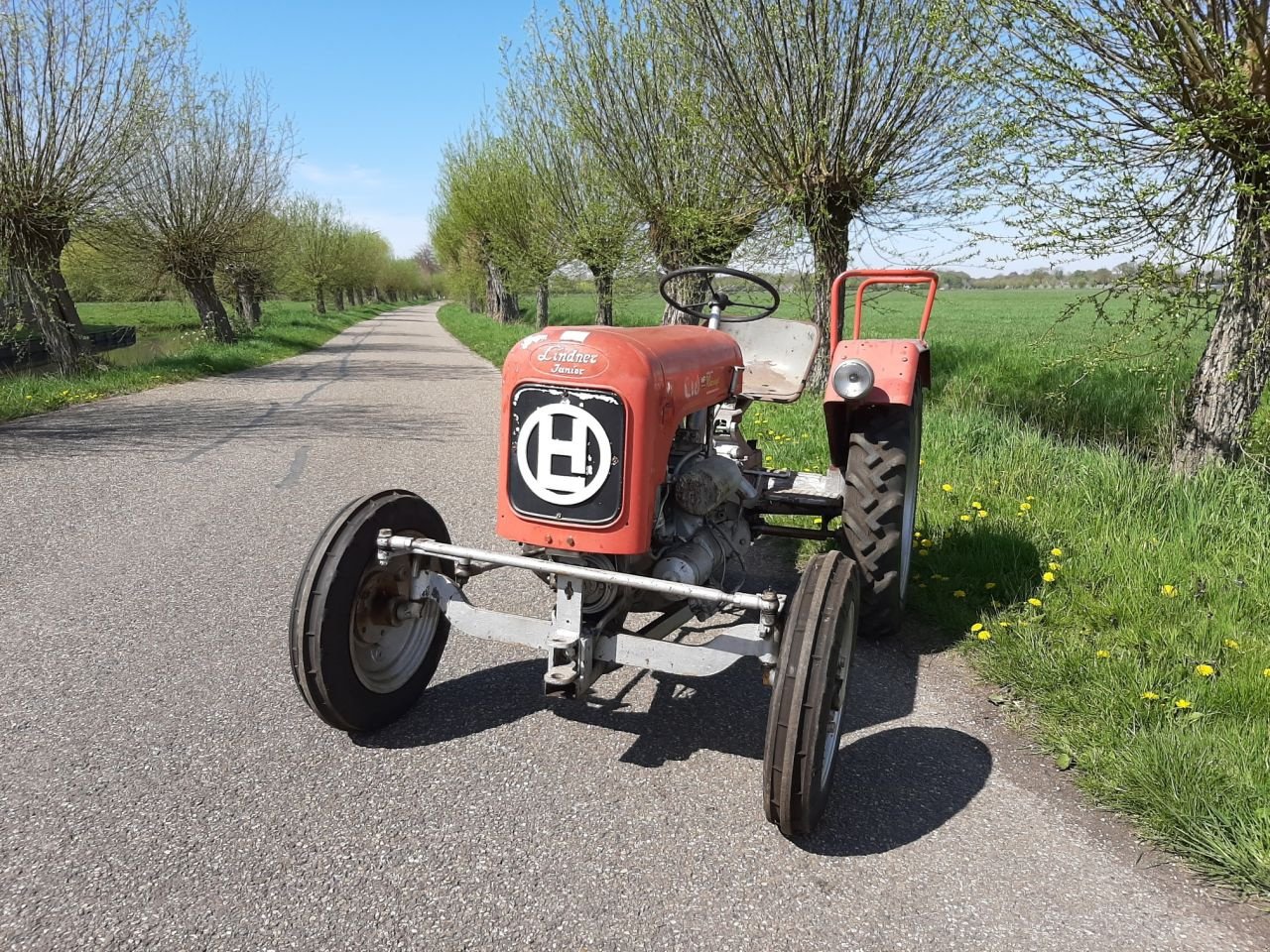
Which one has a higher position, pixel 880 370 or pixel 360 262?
pixel 360 262

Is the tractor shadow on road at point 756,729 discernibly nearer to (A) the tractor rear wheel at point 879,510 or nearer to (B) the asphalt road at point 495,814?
(B) the asphalt road at point 495,814

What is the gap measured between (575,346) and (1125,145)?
409 centimetres

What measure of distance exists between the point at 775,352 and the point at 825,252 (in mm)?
4387

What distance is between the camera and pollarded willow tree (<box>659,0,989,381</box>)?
23.0 ft

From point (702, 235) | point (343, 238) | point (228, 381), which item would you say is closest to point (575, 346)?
point (702, 235)

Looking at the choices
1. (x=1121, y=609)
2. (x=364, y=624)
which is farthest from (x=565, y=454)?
(x=1121, y=609)

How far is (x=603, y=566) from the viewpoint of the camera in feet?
8.38

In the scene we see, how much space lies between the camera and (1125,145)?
468cm

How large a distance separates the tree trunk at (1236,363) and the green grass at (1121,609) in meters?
0.21

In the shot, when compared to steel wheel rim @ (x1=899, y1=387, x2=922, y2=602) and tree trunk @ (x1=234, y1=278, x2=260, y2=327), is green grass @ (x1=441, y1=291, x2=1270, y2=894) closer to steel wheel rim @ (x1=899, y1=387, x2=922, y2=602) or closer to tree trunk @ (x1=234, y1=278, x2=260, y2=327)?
steel wheel rim @ (x1=899, y1=387, x2=922, y2=602)

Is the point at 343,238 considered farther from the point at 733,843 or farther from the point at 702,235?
the point at 733,843

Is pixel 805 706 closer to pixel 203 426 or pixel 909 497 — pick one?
pixel 909 497

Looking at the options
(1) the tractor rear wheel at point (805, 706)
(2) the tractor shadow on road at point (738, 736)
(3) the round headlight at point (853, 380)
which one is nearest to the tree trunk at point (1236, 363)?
(3) the round headlight at point (853, 380)

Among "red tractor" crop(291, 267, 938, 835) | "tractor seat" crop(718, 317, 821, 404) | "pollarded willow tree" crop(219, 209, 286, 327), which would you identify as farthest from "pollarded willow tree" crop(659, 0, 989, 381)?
"pollarded willow tree" crop(219, 209, 286, 327)
